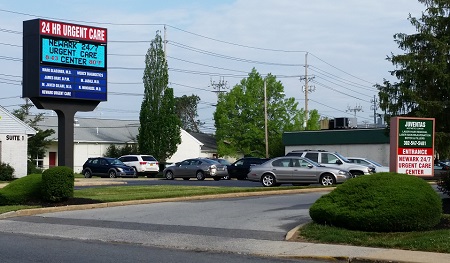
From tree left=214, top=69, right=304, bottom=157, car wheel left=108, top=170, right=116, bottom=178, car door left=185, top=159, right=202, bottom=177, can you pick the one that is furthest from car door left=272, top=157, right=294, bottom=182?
tree left=214, top=69, right=304, bottom=157

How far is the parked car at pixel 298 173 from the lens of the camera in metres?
31.8

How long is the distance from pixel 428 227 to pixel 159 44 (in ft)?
165

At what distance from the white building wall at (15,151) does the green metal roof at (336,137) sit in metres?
24.6

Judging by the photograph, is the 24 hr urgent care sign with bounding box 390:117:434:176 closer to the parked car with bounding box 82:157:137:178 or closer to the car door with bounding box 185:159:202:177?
the car door with bounding box 185:159:202:177

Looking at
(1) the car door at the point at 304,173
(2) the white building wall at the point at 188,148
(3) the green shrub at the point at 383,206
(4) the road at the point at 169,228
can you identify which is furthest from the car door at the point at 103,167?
(3) the green shrub at the point at 383,206

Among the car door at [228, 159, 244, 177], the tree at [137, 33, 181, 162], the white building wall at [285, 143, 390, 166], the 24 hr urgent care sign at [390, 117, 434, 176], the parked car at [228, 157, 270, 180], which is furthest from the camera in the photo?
the tree at [137, 33, 181, 162]

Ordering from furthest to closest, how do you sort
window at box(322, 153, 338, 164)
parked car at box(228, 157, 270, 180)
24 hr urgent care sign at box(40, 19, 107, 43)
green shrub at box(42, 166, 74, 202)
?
parked car at box(228, 157, 270, 180)
window at box(322, 153, 338, 164)
24 hr urgent care sign at box(40, 19, 107, 43)
green shrub at box(42, 166, 74, 202)

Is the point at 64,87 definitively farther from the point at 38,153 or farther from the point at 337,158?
the point at 38,153

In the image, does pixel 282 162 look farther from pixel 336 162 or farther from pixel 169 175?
pixel 169 175

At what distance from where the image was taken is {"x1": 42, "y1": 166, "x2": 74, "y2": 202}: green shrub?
2228cm

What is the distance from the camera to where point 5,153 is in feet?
148

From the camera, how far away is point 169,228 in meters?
16.9

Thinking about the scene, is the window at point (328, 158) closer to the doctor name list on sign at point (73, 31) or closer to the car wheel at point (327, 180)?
the car wheel at point (327, 180)

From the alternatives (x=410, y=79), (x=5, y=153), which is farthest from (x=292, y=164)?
(x=5, y=153)
